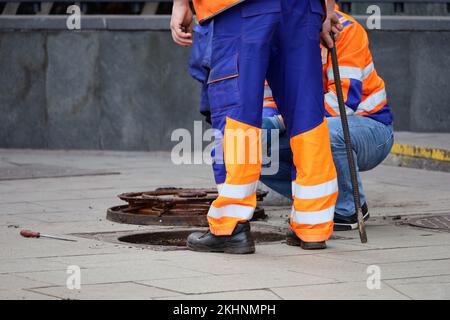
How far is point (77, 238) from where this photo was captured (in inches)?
247

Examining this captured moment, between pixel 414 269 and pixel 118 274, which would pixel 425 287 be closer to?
pixel 414 269

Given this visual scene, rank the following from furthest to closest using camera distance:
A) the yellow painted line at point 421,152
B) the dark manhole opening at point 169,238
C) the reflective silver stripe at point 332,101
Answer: the yellow painted line at point 421,152 < the reflective silver stripe at point 332,101 < the dark manhole opening at point 169,238

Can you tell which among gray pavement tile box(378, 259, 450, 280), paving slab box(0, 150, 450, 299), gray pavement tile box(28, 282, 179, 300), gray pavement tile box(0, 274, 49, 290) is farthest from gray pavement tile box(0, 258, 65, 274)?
gray pavement tile box(378, 259, 450, 280)

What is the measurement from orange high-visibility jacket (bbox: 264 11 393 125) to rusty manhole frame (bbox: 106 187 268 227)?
78 centimetres

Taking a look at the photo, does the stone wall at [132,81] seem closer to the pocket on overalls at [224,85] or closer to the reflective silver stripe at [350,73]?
the reflective silver stripe at [350,73]

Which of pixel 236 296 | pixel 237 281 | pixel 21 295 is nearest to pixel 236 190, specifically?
pixel 237 281

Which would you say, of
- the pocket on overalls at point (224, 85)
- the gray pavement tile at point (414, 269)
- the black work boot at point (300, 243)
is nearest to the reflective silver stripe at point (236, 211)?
the black work boot at point (300, 243)

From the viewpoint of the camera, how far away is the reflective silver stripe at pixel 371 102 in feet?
23.0

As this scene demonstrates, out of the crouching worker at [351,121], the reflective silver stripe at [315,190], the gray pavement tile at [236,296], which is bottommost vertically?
the gray pavement tile at [236,296]

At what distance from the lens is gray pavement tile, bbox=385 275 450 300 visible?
4.62 meters

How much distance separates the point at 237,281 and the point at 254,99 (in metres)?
1.08

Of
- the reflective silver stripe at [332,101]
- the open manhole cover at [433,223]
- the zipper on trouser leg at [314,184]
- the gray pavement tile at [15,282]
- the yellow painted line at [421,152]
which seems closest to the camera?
the gray pavement tile at [15,282]

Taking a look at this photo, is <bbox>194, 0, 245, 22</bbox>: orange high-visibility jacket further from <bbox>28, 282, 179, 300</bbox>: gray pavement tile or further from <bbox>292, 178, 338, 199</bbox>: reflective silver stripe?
<bbox>28, 282, 179, 300</bbox>: gray pavement tile
